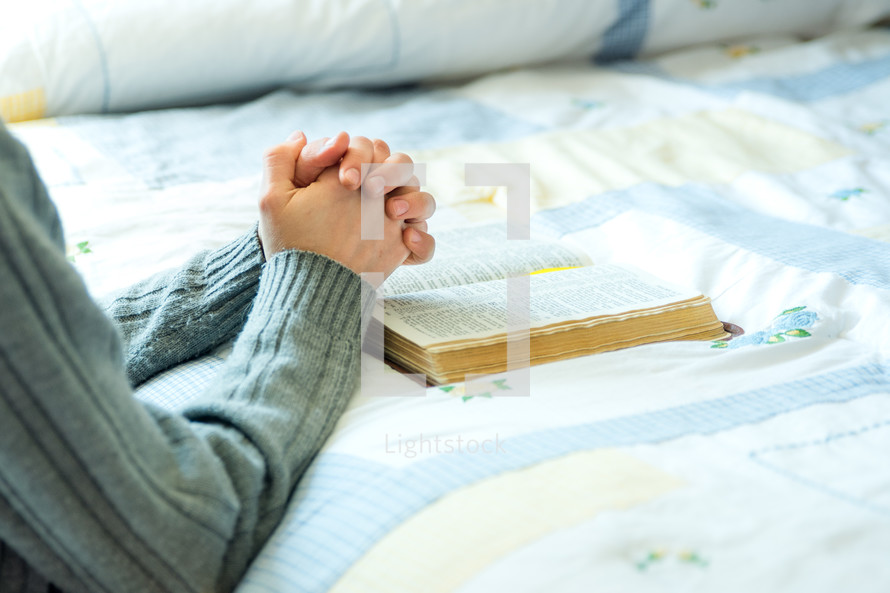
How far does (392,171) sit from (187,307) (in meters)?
0.21

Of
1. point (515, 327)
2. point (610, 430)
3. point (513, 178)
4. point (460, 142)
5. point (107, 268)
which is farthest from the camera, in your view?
point (460, 142)

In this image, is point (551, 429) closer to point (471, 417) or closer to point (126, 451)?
point (471, 417)

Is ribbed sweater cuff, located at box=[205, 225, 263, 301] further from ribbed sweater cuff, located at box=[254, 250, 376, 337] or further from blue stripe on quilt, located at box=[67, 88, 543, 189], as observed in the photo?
blue stripe on quilt, located at box=[67, 88, 543, 189]

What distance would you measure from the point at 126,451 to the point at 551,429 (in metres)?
0.26

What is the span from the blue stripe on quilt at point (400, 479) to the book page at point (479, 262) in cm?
28

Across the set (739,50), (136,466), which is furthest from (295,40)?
(136,466)

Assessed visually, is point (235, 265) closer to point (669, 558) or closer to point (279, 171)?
point (279, 171)

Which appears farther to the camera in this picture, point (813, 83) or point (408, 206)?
point (813, 83)

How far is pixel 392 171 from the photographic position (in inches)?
29.0

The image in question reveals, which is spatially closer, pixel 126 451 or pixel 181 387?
pixel 126 451

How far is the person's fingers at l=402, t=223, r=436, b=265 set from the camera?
0.77m

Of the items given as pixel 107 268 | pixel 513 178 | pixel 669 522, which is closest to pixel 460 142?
pixel 513 178

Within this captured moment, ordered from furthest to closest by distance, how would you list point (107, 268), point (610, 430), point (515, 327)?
1. point (107, 268)
2. point (515, 327)
3. point (610, 430)

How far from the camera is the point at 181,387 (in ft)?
2.22
